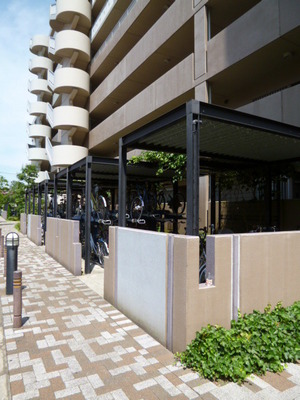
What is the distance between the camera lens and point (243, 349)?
3.50 meters

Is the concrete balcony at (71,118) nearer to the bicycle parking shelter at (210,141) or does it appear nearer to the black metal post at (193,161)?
the bicycle parking shelter at (210,141)

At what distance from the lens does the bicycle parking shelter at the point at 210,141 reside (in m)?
3.98

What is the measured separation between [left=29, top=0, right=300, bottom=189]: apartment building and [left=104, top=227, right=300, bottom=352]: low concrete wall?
5.03 metres

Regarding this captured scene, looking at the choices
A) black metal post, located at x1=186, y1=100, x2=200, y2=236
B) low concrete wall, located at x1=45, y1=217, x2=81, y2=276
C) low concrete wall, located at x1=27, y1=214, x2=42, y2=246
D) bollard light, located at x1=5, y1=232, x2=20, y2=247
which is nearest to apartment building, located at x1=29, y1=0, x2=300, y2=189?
black metal post, located at x1=186, y1=100, x2=200, y2=236

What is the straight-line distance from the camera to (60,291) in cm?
675

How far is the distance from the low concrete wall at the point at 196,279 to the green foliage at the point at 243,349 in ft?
0.51

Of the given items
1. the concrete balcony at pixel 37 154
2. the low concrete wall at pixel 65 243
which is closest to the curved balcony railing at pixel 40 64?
the concrete balcony at pixel 37 154

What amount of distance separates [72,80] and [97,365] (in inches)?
945

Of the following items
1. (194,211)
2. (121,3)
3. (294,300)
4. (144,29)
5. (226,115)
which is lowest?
(294,300)

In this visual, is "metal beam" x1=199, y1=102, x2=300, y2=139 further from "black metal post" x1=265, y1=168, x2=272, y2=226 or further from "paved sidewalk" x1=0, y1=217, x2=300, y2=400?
"black metal post" x1=265, y1=168, x2=272, y2=226

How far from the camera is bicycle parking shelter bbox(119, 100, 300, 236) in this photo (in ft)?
13.1

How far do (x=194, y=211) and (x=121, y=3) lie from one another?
2123cm

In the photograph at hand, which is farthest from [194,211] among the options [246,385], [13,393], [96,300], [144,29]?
[144,29]

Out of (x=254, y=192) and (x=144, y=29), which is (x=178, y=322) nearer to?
(x=254, y=192)
